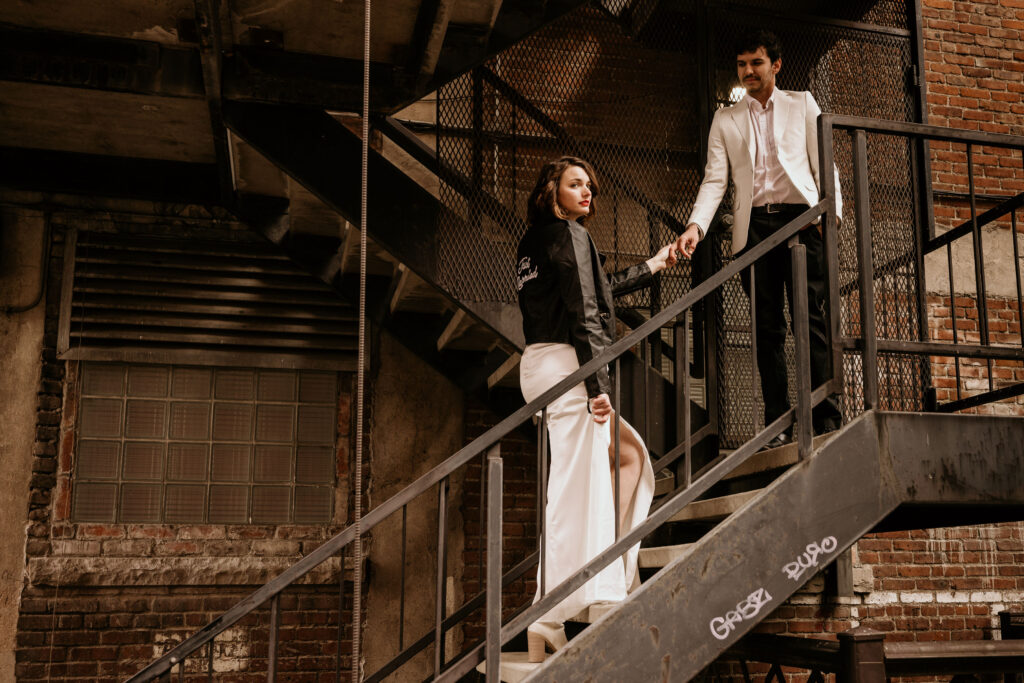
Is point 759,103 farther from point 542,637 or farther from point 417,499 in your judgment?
point 417,499

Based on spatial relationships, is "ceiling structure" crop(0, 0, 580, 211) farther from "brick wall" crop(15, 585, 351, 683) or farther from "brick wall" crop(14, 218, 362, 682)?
"brick wall" crop(15, 585, 351, 683)

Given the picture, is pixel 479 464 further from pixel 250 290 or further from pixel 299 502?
pixel 250 290

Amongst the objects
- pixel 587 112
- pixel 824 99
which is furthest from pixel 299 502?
pixel 824 99

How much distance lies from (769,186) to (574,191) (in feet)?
3.02

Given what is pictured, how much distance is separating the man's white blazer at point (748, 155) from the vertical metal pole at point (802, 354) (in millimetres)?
688

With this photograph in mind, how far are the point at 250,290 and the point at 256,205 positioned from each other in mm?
511

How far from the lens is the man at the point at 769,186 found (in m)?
3.95

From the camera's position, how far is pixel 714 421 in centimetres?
455

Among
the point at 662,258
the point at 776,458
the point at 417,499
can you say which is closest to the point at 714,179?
the point at 662,258

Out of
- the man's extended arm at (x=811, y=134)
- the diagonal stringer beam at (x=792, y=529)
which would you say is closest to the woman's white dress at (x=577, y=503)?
the diagonal stringer beam at (x=792, y=529)

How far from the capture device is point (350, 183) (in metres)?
4.41

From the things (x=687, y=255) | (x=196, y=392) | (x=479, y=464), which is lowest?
(x=479, y=464)

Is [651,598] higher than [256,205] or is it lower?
lower

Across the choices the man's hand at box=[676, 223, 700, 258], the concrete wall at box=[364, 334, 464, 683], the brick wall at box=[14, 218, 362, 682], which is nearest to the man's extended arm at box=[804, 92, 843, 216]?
the man's hand at box=[676, 223, 700, 258]
